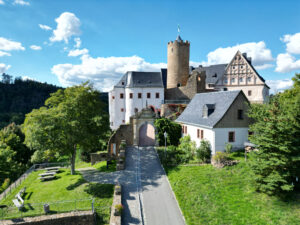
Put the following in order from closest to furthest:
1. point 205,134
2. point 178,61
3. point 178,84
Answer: point 205,134
point 178,61
point 178,84

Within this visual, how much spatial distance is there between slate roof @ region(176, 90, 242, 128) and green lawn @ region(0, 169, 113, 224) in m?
12.3

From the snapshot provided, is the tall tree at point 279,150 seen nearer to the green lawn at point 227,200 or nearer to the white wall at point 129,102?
the green lawn at point 227,200

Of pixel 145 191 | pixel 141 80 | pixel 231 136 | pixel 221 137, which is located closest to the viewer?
pixel 145 191

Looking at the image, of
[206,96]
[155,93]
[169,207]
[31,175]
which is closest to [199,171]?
[169,207]

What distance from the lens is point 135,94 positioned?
4422cm

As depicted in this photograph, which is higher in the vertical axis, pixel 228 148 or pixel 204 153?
pixel 228 148

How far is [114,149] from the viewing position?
25.2 m

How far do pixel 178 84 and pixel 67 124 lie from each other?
30.0 meters

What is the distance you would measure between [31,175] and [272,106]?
91.8 ft

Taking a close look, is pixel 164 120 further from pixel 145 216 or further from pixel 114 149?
pixel 145 216

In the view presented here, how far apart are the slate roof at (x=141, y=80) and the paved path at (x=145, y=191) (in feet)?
81.5

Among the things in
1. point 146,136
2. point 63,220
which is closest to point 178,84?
point 146,136

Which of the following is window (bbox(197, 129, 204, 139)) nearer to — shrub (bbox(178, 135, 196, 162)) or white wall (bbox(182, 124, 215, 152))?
white wall (bbox(182, 124, 215, 152))

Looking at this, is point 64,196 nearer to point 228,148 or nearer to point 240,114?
point 228,148
